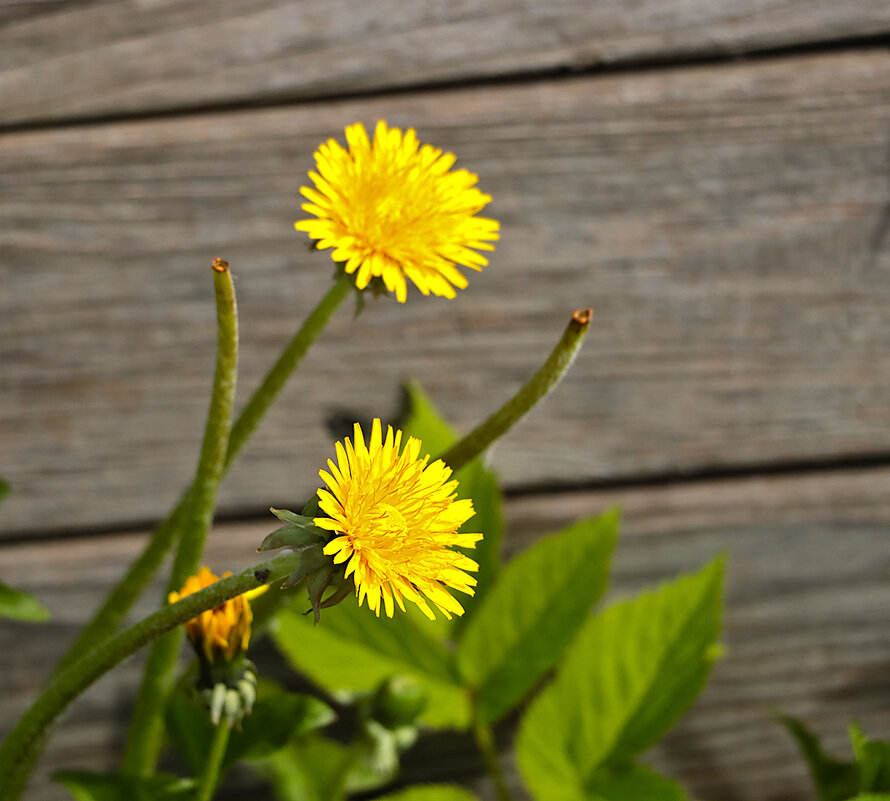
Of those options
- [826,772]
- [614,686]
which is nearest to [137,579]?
[614,686]

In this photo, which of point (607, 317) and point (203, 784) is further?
point (607, 317)

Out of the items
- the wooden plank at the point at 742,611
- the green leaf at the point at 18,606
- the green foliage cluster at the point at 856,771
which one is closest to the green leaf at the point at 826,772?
the green foliage cluster at the point at 856,771

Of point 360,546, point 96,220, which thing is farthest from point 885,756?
point 96,220

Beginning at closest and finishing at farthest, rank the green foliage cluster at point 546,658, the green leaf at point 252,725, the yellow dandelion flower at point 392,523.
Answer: the yellow dandelion flower at point 392,523, the green leaf at point 252,725, the green foliage cluster at point 546,658

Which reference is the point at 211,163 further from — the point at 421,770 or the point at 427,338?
the point at 421,770

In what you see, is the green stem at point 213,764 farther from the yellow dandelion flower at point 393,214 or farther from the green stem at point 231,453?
the yellow dandelion flower at point 393,214
